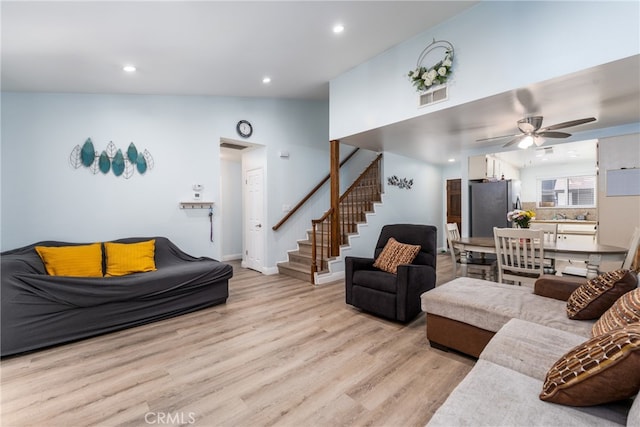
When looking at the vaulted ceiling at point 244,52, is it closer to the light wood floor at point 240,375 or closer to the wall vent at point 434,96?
the wall vent at point 434,96

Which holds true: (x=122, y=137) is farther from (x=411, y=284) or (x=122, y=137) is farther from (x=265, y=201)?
(x=411, y=284)

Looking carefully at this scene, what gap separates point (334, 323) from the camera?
298 centimetres

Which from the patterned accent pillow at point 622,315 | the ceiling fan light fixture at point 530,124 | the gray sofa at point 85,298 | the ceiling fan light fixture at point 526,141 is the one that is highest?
the ceiling fan light fixture at point 530,124

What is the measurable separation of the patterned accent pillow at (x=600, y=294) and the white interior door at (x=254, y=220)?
174 inches

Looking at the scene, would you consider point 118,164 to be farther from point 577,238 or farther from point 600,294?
point 577,238

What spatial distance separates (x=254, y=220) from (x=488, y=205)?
183 inches

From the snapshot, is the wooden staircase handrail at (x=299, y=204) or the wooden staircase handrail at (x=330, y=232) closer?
the wooden staircase handrail at (x=330, y=232)

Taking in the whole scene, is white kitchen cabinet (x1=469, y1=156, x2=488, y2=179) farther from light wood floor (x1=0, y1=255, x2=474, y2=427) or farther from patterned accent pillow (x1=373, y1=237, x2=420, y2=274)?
light wood floor (x1=0, y1=255, x2=474, y2=427)

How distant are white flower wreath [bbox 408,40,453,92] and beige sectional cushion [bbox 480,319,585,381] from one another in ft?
8.60

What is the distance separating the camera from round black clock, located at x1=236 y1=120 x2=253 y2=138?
4.84 m

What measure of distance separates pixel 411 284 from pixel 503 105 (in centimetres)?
227

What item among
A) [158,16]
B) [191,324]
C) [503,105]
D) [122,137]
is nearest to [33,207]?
[122,137]

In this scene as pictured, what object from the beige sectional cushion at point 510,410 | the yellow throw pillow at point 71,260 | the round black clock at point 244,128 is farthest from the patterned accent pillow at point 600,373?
the round black clock at point 244,128

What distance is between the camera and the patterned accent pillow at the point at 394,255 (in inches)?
127
